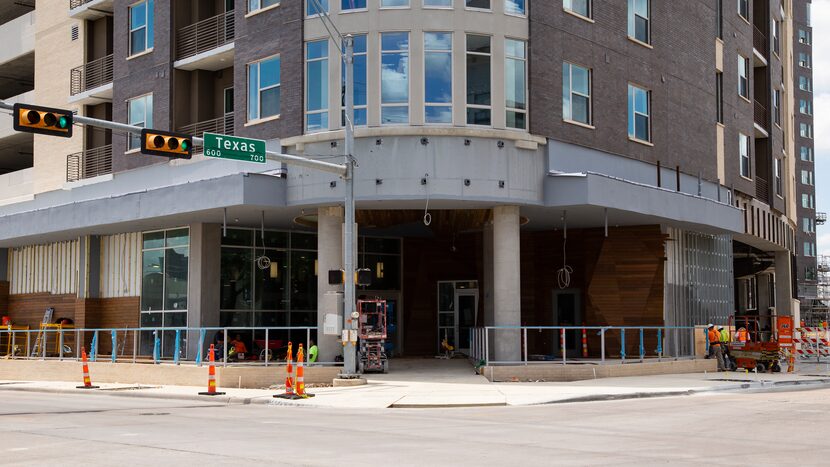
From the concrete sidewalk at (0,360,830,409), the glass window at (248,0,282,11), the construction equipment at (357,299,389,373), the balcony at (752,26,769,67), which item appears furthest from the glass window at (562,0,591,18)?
the balcony at (752,26,769,67)

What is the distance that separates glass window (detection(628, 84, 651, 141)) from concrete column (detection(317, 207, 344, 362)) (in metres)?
11.2

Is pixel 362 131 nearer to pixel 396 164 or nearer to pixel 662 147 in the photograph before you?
pixel 396 164

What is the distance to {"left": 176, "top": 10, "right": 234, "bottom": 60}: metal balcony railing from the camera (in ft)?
113

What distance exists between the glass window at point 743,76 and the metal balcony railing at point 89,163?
88.6ft

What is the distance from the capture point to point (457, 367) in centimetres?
3198

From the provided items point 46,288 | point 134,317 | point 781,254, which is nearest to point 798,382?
point 134,317

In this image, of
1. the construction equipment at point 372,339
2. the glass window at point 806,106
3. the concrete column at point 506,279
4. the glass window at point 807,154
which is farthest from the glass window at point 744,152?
the glass window at point 807,154

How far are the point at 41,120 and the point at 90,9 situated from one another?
865 inches

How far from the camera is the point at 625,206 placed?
101 feet

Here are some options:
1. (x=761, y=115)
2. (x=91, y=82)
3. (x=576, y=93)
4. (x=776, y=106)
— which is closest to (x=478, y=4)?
(x=576, y=93)

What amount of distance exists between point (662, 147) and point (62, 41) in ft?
83.7

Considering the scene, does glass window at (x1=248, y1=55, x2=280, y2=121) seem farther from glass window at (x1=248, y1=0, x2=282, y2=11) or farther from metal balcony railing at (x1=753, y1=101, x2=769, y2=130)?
metal balcony railing at (x1=753, y1=101, x2=769, y2=130)

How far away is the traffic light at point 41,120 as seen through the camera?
66.0 ft

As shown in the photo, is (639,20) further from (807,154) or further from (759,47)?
(807,154)
